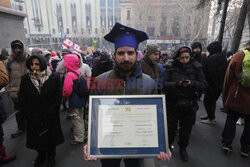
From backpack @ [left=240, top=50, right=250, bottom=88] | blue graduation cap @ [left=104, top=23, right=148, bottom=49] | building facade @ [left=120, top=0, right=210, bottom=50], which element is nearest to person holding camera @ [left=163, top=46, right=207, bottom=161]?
Result: backpack @ [left=240, top=50, right=250, bottom=88]

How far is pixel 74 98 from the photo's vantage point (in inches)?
122

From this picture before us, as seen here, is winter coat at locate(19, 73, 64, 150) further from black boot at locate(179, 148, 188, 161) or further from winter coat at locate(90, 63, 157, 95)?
black boot at locate(179, 148, 188, 161)

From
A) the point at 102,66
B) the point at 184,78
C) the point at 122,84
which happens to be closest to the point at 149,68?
the point at 184,78

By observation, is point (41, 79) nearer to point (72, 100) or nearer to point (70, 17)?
point (72, 100)

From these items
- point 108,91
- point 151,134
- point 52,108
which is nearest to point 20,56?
point 52,108

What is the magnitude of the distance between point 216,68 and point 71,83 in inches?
139

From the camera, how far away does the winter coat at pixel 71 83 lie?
2949mm

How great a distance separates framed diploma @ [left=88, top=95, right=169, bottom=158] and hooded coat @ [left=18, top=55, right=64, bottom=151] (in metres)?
1.51

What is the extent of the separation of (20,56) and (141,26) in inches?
1430

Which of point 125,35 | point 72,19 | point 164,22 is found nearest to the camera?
point 125,35

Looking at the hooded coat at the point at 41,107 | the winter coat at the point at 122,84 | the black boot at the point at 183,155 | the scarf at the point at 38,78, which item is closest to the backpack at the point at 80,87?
the hooded coat at the point at 41,107

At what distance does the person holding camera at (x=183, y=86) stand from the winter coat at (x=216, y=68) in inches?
60.0

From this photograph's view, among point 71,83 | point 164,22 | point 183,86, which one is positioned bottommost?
point 71,83

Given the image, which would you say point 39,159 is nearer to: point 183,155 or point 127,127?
point 127,127
